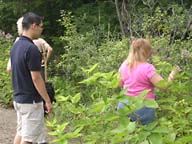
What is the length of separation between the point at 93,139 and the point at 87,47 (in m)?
5.31

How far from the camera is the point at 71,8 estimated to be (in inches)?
483

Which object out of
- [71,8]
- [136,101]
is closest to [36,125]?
[136,101]

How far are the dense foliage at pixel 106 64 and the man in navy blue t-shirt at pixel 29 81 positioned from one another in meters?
0.33

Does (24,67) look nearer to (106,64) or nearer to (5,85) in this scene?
(106,64)

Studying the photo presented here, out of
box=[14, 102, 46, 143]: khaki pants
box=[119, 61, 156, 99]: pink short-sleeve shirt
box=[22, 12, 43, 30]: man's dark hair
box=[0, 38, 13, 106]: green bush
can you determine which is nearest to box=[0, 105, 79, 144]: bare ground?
box=[0, 38, 13, 106]: green bush

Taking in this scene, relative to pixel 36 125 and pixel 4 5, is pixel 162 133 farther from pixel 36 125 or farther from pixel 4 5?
pixel 4 5

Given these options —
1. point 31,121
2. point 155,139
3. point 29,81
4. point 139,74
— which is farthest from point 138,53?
point 155,139

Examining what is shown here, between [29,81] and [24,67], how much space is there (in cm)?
16

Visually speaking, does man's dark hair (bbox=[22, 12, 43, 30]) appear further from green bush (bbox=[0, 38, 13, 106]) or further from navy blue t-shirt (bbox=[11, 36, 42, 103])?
green bush (bbox=[0, 38, 13, 106])

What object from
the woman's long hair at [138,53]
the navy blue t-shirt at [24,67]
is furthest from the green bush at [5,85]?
the woman's long hair at [138,53]

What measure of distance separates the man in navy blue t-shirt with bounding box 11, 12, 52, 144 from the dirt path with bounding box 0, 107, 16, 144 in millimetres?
2195

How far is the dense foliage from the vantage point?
2.84 metres

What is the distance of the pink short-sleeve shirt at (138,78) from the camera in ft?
16.2

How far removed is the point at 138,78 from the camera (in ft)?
16.4
